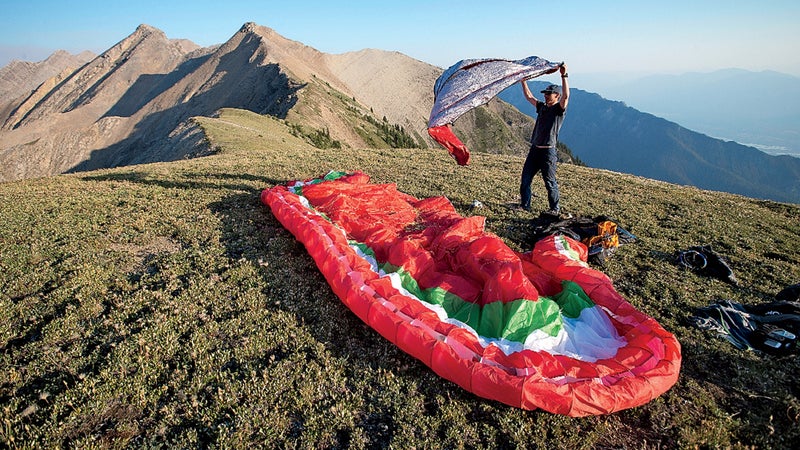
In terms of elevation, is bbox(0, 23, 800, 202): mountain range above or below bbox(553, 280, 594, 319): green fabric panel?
above

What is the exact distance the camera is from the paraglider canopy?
29.9 feet

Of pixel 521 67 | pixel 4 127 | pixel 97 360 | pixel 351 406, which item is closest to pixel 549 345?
pixel 351 406

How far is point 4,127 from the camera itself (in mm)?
146250

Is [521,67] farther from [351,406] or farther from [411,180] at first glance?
[351,406]

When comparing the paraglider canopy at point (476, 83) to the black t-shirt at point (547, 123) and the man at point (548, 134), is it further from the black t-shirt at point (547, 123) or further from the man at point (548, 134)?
the black t-shirt at point (547, 123)

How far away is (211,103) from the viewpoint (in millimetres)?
84688

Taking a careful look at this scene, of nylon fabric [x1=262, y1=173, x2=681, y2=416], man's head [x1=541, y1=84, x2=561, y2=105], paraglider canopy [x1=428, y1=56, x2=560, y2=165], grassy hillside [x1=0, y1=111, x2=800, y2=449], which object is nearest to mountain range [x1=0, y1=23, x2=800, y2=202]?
grassy hillside [x1=0, y1=111, x2=800, y2=449]

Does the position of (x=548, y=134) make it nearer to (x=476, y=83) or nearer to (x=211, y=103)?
(x=476, y=83)

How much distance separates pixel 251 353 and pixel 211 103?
9183 centimetres

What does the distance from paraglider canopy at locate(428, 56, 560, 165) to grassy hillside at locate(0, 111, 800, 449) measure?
10.1 feet

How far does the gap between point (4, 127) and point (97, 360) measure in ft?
662

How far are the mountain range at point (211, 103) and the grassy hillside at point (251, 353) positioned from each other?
61.0 ft

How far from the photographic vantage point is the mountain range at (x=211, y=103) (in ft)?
196

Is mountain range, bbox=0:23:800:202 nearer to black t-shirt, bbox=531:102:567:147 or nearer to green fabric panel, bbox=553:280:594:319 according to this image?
black t-shirt, bbox=531:102:567:147
